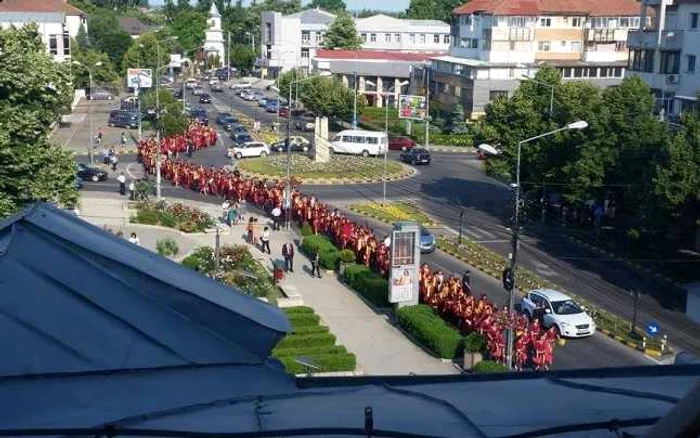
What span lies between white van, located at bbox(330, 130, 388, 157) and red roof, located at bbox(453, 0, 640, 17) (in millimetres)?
17633

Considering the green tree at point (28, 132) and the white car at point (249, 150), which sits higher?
the green tree at point (28, 132)

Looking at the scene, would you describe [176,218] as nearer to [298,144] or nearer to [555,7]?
[298,144]

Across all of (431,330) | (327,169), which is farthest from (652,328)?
(327,169)

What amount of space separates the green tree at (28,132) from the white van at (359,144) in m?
30.1

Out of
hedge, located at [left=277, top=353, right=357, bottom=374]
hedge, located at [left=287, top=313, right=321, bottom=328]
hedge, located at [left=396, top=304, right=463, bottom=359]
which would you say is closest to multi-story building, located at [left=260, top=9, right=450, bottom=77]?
hedge, located at [left=287, top=313, right=321, bottom=328]

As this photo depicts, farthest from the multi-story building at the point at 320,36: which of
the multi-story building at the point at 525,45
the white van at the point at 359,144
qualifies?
the white van at the point at 359,144

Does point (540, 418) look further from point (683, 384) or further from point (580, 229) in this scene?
point (580, 229)

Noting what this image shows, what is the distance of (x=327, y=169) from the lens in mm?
44719

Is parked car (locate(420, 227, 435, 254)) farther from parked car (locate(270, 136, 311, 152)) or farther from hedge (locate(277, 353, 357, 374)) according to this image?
parked car (locate(270, 136, 311, 152))

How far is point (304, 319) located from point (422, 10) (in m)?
108

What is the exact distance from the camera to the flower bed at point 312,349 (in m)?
17.4

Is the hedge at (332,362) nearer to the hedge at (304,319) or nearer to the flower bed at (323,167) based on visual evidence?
the hedge at (304,319)

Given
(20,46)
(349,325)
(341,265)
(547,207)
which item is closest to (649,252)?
(547,207)

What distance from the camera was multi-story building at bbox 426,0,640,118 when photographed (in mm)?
59125
